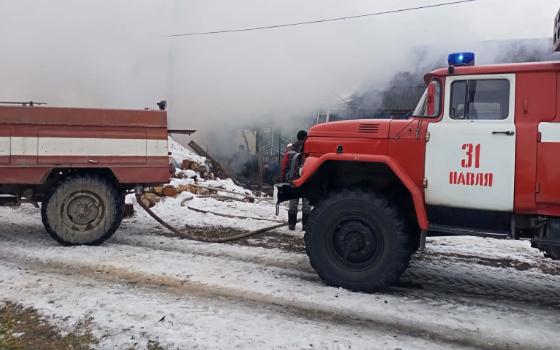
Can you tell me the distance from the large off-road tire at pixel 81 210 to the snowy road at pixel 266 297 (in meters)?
0.21

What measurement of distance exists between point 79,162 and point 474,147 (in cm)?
466

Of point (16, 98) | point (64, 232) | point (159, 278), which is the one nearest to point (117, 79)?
point (16, 98)

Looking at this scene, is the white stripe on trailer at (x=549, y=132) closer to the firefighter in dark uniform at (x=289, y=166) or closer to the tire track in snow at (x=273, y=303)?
the tire track in snow at (x=273, y=303)

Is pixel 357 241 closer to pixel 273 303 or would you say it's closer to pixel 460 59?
pixel 273 303

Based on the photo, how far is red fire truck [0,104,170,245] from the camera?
5.79 meters

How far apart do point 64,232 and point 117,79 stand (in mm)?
8815

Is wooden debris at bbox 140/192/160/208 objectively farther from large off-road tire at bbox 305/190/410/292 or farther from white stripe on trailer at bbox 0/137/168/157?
large off-road tire at bbox 305/190/410/292

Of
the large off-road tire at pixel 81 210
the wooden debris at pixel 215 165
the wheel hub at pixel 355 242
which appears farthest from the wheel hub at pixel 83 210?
the wooden debris at pixel 215 165

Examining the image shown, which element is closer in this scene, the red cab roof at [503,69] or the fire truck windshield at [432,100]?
the red cab roof at [503,69]

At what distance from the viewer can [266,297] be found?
169 inches

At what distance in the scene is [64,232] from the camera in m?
5.93

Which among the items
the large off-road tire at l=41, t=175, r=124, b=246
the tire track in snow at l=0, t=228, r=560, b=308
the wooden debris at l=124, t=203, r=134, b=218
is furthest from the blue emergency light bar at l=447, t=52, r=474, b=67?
the wooden debris at l=124, t=203, r=134, b=218

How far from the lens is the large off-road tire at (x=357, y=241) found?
4.39 meters

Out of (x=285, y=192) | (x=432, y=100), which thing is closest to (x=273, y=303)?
(x=285, y=192)
